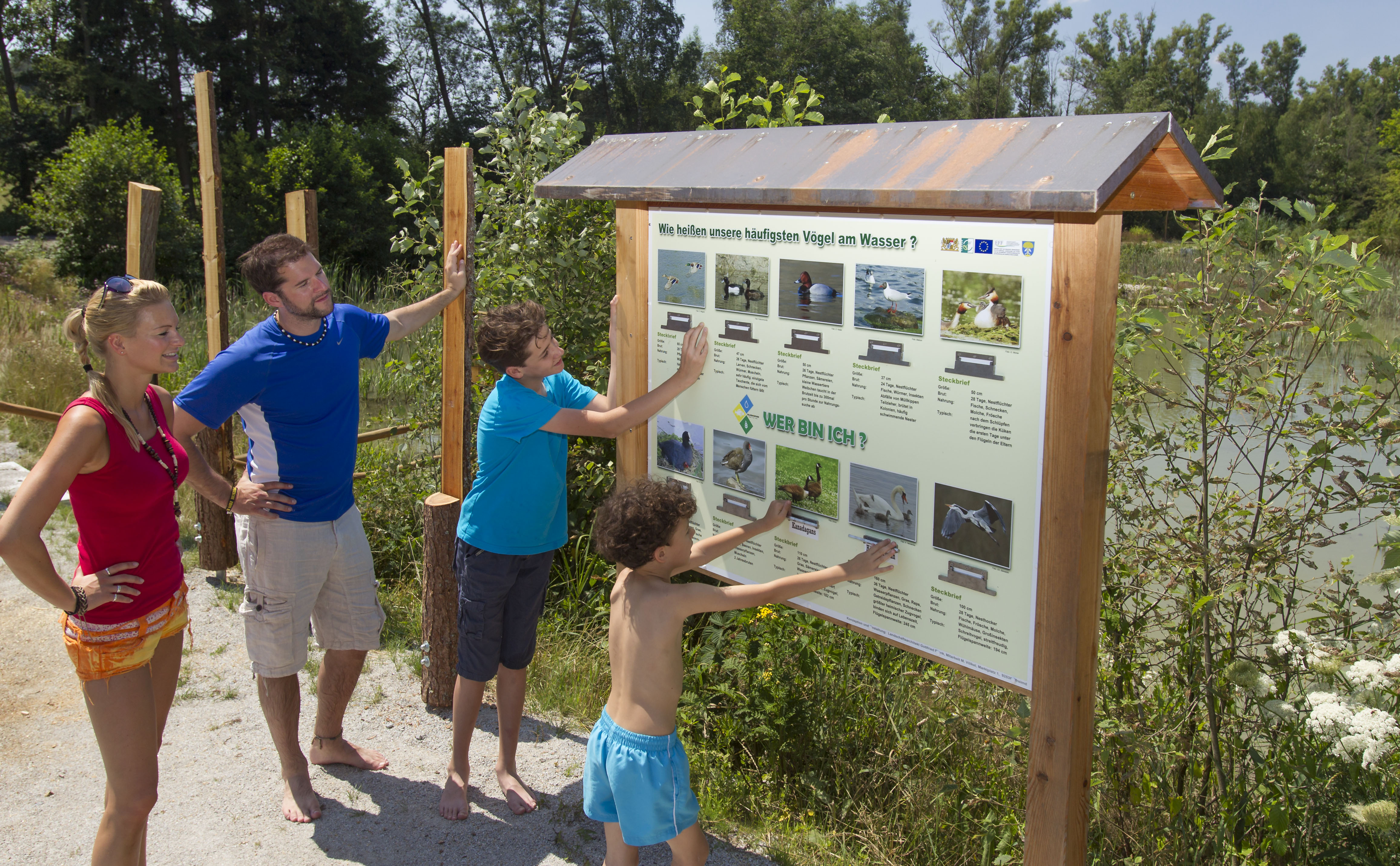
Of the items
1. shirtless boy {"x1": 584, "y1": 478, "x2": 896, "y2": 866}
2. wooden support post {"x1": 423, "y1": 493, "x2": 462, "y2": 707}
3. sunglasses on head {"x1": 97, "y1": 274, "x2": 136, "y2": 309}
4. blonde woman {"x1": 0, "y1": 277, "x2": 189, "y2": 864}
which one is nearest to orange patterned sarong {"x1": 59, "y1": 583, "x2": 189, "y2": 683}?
blonde woman {"x1": 0, "y1": 277, "x2": 189, "y2": 864}

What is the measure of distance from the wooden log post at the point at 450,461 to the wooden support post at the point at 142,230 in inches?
90.3

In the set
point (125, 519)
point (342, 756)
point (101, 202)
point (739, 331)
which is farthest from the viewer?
point (101, 202)

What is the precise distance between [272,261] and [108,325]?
2.03 ft

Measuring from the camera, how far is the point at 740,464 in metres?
2.88

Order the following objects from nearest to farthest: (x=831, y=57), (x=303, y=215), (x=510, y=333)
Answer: (x=510, y=333)
(x=303, y=215)
(x=831, y=57)

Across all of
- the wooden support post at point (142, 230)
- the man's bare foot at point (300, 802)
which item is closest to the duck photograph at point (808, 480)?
the man's bare foot at point (300, 802)

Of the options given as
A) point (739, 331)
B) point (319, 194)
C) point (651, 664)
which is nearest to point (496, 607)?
point (651, 664)

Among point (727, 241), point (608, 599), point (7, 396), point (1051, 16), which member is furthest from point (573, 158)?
point (1051, 16)

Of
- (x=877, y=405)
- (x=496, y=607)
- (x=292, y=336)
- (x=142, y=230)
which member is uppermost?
(x=142, y=230)

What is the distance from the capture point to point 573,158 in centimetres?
335

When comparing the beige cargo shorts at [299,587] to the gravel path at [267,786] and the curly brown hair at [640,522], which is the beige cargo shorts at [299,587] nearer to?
the gravel path at [267,786]

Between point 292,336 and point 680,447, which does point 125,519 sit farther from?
point 680,447

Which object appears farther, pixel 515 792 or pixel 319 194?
pixel 319 194

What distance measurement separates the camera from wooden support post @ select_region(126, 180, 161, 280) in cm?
527
